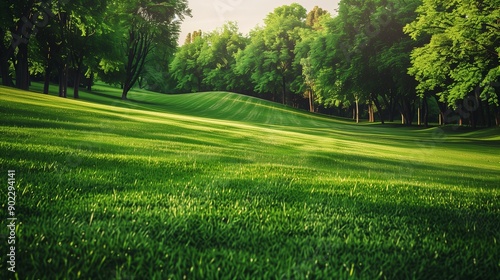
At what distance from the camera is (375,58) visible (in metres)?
43.0

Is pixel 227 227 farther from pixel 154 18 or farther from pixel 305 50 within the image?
pixel 305 50

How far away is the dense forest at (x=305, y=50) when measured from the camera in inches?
976

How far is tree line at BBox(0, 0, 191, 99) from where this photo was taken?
26844 millimetres

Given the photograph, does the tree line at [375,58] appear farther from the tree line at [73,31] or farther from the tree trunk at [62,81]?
the tree trunk at [62,81]

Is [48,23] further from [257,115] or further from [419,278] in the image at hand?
[419,278]

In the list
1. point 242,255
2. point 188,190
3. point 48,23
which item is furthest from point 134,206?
point 48,23

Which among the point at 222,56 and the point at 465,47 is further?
the point at 222,56

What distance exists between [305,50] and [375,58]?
23170 millimetres

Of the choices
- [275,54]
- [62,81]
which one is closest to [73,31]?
[62,81]

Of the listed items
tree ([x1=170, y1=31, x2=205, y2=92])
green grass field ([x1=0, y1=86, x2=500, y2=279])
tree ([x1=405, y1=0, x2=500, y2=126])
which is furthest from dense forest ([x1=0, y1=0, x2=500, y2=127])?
green grass field ([x1=0, y1=86, x2=500, y2=279])

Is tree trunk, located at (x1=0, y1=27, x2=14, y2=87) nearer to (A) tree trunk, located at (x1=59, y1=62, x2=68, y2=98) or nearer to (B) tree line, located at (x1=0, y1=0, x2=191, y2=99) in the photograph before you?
(B) tree line, located at (x1=0, y1=0, x2=191, y2=99)

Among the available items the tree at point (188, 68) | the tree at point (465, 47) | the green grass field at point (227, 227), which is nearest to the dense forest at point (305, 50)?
the tree at point (465, 47)

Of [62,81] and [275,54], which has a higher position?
[275,54]

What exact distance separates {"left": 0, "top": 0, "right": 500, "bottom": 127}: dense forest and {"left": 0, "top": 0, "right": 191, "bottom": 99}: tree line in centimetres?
13
